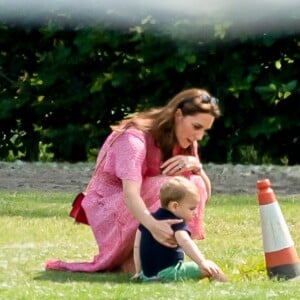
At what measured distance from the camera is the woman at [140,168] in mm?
6562

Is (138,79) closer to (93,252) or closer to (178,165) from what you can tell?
(93,252)

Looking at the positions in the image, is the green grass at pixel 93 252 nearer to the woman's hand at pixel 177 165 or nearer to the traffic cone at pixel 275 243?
the traffic cone at pixel 275 243

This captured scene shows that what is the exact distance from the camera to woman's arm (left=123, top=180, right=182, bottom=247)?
624cm

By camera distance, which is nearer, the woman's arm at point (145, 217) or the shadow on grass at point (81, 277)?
the woman's arm at point (145, 217)

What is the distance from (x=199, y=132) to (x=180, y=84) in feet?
20.7

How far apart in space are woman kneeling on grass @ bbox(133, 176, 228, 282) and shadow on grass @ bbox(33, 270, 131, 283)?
157 mm

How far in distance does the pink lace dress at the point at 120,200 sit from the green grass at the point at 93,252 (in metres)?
0.13

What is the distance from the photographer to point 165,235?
6.24m

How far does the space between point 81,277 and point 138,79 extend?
6551 mm

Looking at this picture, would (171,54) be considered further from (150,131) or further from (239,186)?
(150,131)

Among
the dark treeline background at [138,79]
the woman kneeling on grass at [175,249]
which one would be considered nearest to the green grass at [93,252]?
the woman kneeling on grass at [175,249]

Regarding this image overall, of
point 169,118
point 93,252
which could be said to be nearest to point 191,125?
point 169,118

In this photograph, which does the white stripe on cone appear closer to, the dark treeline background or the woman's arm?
the woman's arm

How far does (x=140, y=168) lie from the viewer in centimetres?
656
